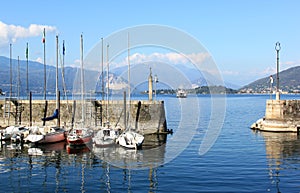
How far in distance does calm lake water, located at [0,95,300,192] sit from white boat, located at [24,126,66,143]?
4.11 ft

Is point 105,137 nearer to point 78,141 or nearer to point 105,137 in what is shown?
point 105,137

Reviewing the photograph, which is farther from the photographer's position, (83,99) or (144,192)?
(83,99)

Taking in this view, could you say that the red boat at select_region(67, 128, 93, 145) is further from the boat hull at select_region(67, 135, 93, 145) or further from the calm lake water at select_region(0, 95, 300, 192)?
the calm lake water at select_region(0, 95, 300, 192)

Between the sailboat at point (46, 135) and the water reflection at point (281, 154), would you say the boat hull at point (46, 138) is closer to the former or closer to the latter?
the sailboat at point (46, 135)

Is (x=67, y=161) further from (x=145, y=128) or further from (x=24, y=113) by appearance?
(x=24, y=113)

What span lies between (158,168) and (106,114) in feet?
68.7

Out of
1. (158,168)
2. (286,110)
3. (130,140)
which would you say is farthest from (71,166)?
(286,110)

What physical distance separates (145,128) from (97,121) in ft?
19.0

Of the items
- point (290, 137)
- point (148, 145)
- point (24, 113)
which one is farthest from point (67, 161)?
point (290, 137)

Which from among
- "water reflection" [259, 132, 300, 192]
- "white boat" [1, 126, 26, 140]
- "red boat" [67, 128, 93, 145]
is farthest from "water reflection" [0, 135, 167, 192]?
"water reflection" [259, 132, 300, 192]

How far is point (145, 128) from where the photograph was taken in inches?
1829

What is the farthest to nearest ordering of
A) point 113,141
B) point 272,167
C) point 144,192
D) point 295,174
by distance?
point 113,141
point 272,167
point 295,174
point 144,192

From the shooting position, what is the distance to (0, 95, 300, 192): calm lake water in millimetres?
22547

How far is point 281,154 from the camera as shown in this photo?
33.1 m
